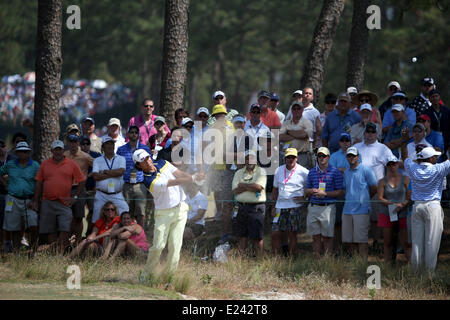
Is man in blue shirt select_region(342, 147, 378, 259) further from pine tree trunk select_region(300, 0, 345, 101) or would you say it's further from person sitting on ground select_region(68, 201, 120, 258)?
pine tree trunk select_region(300, 0, 345, 101)

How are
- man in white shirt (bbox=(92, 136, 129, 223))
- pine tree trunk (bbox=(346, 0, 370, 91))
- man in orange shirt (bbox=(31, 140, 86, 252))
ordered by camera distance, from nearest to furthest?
man in white shirt (bbox=(92, 136, 129, 223)) < man in orange shirt (bbox=(31, 140, 86, 252)) < pine tree trunk (bbox=(346, 0, 370, 91))

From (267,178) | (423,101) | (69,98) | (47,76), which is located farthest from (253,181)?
(69,98)

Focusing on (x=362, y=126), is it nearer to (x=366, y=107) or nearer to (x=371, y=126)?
(x=366, y=107)

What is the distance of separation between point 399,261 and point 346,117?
295 cm

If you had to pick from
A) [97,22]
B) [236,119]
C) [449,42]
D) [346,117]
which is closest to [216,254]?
[236,119]

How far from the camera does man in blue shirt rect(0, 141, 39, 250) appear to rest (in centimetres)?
1427

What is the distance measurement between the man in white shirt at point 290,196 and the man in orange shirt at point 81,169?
3.63 metres

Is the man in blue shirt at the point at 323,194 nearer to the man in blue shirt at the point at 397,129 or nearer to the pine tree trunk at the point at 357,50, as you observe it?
the man in blue shirt at the point at 397,129

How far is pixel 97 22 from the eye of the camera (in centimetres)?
4969

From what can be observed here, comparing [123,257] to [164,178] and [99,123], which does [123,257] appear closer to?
[164,178]

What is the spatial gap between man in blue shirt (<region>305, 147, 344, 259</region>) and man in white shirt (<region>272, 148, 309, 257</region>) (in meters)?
0.17

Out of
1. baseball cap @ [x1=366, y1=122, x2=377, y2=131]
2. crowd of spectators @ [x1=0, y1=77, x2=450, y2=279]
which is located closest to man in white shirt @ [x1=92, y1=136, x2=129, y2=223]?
crowd of spectators @ [x1=0, y1=77, x2=450, y2=279]

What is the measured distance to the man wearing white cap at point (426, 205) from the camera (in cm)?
1212

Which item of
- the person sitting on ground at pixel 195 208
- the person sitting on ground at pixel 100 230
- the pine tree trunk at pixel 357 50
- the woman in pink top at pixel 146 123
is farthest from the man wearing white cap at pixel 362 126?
the pine tree trunk at pixel 357 50
